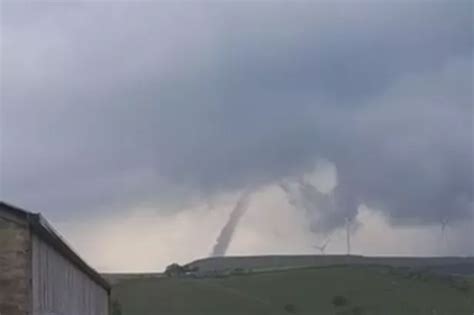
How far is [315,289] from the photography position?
375 feet

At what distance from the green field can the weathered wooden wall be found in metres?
65.3

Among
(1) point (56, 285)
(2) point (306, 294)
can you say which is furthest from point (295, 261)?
(1) point (56, 285)

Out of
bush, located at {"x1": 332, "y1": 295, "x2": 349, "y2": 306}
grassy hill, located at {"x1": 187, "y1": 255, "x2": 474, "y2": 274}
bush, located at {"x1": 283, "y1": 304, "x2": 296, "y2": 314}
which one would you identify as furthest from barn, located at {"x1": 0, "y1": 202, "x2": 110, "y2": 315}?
grassy hill, located at {"x1": 187, "y1": 255, "x2": 474, "y2": 274}

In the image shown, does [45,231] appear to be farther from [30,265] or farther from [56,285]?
[56,285]

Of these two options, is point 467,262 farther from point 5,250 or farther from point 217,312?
point 5,250

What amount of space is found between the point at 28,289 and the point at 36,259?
40.0 inches

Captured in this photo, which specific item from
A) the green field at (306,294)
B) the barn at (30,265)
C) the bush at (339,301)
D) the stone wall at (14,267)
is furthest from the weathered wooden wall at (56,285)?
the bush at (339,301)

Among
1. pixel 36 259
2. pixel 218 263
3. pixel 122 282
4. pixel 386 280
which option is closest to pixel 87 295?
pixel 36 259

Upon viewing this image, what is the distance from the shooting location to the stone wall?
67.9ft

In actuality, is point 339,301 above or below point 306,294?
below

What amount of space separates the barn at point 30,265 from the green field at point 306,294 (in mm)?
70568

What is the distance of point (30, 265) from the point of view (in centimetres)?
2111

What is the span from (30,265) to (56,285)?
3.28 m

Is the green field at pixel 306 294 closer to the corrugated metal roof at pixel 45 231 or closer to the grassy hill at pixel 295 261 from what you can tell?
the grassy hill at pixel 295 261
